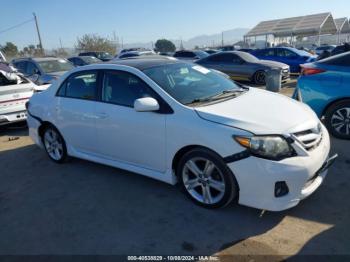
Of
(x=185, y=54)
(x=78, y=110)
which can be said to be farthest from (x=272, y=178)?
(x=185, y=54)

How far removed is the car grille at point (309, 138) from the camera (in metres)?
3.25

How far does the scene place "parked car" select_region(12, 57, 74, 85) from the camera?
1064cm

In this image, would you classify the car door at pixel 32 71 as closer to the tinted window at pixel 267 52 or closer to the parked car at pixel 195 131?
the parked car at pixel 195 131

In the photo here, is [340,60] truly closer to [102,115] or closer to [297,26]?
[102,115]

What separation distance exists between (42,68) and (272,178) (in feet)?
32.6

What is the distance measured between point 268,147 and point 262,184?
1.17 ft

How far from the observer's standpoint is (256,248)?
298cm

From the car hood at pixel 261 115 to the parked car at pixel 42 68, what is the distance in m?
8.28

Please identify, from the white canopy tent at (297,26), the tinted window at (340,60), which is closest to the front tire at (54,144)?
the tinted window at (340,60)

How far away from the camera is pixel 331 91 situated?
18.0 feet

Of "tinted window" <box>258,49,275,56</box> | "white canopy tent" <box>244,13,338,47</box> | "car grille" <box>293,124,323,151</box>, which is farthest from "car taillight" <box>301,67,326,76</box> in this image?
"white canopy tent" <box>244,13,338,47</box>

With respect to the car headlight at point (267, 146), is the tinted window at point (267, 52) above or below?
below

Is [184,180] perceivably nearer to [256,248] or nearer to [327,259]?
[256,248]

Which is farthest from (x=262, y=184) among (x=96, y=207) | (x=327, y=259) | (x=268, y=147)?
(x=96, y=207)
